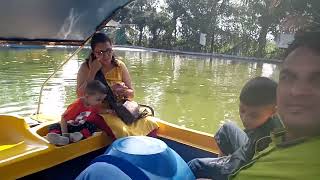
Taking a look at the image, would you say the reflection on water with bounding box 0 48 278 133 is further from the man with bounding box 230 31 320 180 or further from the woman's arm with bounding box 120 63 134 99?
the man with bounding box 230 31 320 180

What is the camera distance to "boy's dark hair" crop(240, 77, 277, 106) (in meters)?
1.83

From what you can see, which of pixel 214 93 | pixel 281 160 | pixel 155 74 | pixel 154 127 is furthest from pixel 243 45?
pixel 281 160

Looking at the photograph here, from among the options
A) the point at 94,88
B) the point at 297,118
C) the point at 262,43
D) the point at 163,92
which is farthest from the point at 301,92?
the point at 262,43

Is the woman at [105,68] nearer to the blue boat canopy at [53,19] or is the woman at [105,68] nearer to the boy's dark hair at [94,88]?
the blue boat canopy at [53,19]

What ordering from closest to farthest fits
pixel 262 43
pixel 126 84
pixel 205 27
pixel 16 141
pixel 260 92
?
pixel 260 92 → pixel 16 141 → pixel 126 84 → pixel 262 43 → pixel 205 27

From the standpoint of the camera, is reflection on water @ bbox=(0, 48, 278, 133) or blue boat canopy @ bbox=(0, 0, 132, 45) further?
reflection on water @ bbox=(0, 48, 278, 133)

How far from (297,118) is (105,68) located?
214 cm

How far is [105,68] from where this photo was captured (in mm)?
3047

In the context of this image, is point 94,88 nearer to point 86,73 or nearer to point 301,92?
point 86,73

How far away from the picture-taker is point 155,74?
13.5 m

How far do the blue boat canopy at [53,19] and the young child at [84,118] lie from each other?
0.43 meters

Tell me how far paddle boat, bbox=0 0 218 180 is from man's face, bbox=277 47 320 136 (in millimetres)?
1561

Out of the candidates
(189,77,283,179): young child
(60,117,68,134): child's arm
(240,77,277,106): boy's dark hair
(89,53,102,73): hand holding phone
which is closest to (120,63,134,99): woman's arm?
(89,53,102,73): hand holding phone

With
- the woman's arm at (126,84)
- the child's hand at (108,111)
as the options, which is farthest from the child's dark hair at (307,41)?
the woman's arm at (126,84)
